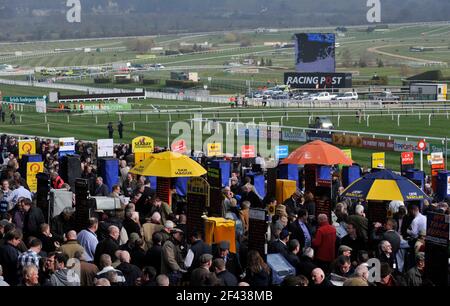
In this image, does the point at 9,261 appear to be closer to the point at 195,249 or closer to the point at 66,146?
the point at 195,249

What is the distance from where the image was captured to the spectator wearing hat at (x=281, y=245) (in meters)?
11.8

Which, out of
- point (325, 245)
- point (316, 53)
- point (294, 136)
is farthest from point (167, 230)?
point (316, 53)

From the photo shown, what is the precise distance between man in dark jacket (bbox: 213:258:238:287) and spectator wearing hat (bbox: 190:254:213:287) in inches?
2.9

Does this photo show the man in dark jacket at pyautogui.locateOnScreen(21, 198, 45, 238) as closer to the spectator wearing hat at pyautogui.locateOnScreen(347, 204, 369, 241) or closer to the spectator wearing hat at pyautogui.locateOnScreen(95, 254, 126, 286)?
the spectator wearing hat at pyautogui.locateOnScreen(95, 254, 126, 286)

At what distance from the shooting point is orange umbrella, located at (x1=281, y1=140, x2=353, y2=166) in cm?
1942

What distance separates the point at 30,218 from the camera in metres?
14.5

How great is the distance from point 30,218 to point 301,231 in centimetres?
360

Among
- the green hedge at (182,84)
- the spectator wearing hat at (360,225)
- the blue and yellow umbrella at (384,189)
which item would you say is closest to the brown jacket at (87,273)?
the spectator wearing hat at (360,225)

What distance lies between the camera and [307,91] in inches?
3049

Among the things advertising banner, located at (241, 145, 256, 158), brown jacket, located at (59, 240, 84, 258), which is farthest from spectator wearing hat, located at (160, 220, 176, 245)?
advertising banner, located at (241, 145, 256, 158)

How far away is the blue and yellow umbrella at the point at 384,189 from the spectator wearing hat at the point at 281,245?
8.94 ft

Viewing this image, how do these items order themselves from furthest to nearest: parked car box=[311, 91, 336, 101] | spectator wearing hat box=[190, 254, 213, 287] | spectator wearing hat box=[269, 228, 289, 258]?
parked car box=[311, 91, 336, 101] → spectator wearing hat box=[269, 228, 289, 258] → spectator wearing hat box=[190, 254, 213, 287]
